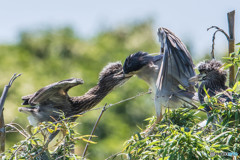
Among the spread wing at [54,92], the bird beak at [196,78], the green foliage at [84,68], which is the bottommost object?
the green foliage at [84,68]

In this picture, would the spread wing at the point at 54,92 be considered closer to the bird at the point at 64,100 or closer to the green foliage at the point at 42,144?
the bird at the point at 64,100

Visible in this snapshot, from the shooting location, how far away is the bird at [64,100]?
161 inches

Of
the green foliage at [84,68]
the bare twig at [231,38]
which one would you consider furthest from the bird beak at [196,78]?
the green foliage at [84,68]

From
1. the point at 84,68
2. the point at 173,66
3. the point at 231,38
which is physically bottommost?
the point at 84,68

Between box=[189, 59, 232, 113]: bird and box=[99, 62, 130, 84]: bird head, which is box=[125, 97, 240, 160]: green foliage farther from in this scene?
box=[99, 62, 130, 84]: bird head

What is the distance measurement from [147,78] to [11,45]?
772 inches

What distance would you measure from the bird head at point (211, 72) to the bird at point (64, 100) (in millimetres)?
803

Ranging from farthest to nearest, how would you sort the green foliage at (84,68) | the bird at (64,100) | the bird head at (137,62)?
1. the green foliage at (84,68)
2. the bird at (64,100)
3. the bird head at (137,62)

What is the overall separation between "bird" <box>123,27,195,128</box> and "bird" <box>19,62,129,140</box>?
0.43 metres

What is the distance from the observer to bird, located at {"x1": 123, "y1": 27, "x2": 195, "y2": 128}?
350cm

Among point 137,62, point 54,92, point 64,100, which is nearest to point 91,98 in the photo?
point 64,100

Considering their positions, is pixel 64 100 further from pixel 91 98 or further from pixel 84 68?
pixel 84 68

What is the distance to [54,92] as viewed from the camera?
407 cm

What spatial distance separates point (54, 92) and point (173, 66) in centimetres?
119
